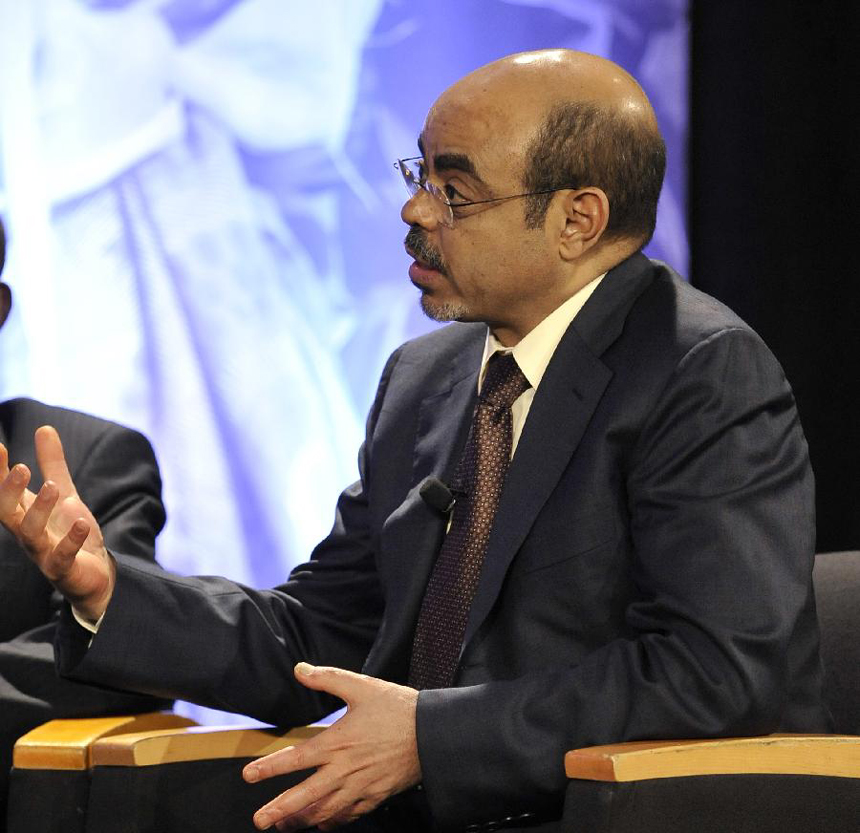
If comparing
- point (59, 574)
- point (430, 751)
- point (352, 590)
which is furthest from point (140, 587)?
point (430, 751)

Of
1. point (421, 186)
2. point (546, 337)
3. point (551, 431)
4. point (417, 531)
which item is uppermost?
point (421, 186)

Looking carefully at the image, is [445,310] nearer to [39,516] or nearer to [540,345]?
[540,345]

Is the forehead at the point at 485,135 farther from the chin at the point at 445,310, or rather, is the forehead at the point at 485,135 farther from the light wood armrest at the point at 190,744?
the light wood armrest at the point at 190,744

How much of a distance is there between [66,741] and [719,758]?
0.84m

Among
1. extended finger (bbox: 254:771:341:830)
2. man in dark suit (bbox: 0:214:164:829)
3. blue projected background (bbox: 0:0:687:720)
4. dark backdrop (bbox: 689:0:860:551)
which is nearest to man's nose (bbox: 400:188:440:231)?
man in dark suit (bbox: 0:214:164:829)

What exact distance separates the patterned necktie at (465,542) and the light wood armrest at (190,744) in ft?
0.68

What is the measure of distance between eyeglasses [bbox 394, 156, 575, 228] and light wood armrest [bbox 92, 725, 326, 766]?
2.46 feet

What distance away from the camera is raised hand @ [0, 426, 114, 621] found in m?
1.65

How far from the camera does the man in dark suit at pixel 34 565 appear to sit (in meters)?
2.11

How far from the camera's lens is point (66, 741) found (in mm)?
1718

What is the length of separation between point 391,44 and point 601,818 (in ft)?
6.83

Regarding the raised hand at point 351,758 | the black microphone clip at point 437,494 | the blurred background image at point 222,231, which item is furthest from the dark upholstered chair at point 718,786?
the blurred background image at point 222,231

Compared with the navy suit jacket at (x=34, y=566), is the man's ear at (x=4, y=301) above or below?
above

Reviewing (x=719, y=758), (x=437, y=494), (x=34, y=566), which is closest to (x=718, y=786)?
(x=719, y=758)
